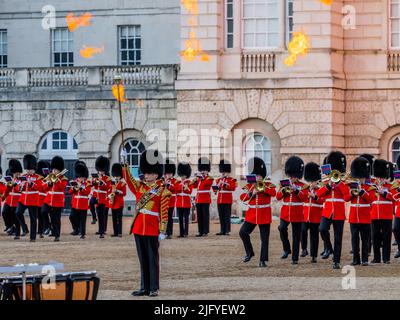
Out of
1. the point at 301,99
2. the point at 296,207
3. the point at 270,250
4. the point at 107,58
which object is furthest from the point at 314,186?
the point at 107,58

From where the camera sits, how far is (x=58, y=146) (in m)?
39.9

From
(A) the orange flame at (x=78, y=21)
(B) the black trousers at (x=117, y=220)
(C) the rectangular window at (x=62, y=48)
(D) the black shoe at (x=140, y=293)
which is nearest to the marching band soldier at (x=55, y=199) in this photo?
(B) the black trousers at (x=117, y=220)

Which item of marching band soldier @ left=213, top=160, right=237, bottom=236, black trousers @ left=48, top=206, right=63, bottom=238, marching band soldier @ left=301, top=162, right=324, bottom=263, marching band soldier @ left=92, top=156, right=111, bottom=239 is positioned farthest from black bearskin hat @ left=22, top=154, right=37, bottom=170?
marching band soldier @ left=301, top=162, right=324, bottom=263

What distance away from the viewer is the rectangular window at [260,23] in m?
36.1

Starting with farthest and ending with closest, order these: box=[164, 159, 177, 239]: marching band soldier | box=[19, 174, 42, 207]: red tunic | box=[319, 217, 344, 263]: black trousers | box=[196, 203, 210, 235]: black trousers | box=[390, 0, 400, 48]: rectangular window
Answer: box=[390, 0, 400, 48]: rectangular window
box=[196, 203, 210, 235]: black trousers
box=[164, 159, 177, 239]: marching band soldier
box=[19, 174, 42, 207]: red tunic
box=[319, 217, 344, 263]: black trousers

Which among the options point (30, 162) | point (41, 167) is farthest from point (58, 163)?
point (41, 167)

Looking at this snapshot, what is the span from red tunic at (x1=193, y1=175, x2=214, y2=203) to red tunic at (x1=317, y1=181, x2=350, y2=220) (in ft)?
27.3

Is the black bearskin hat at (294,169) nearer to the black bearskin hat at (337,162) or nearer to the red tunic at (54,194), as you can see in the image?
the black bearskin hat at (337,162)

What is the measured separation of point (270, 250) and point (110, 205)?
5598mm

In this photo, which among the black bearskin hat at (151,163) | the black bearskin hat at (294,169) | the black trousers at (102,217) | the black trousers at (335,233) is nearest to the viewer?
the black bearskin hat at (151,163)

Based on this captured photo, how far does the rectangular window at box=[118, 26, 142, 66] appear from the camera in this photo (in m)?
42.0

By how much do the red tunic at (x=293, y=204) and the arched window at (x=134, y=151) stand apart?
16834 mm

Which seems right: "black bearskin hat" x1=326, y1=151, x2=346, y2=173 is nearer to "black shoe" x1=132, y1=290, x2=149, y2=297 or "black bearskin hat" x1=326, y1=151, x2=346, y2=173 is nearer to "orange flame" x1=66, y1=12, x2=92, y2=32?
Answer: "black shoe" x1=132, y1=290, x2=149, y2=297

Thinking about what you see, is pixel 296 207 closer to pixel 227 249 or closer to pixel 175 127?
pixel 227 249
